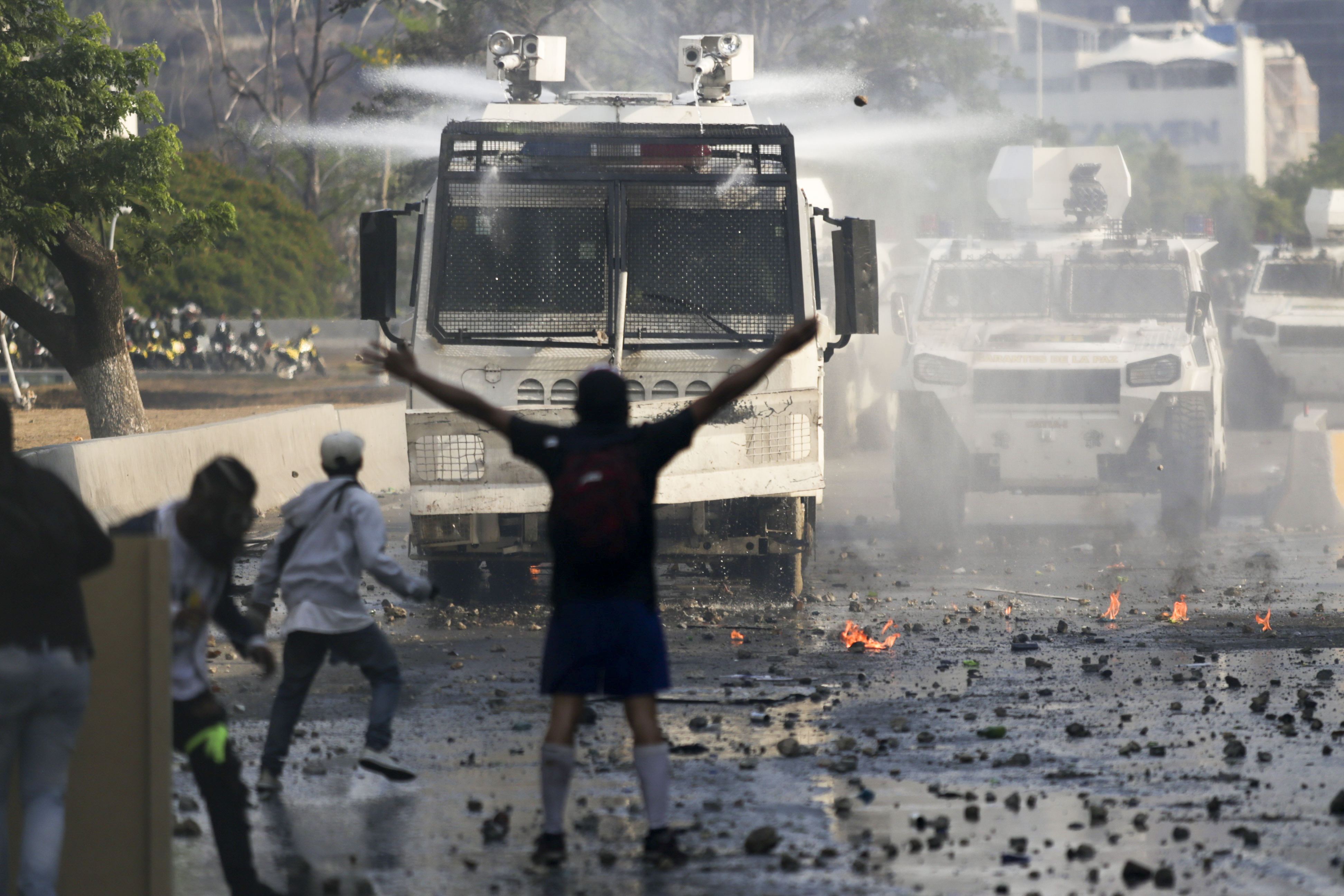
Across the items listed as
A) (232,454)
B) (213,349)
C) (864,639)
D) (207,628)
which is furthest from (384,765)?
(213,349)

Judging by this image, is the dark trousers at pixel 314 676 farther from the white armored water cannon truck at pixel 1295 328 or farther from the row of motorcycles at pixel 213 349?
the row of motorcycles at pixel 213 349

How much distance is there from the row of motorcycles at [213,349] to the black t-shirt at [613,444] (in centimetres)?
3369

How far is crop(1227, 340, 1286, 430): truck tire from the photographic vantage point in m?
25.6

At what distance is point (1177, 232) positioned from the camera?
1664cm

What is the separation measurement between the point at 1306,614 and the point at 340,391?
24527mm

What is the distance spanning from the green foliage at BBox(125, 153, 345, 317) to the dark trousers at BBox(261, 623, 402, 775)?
112ft

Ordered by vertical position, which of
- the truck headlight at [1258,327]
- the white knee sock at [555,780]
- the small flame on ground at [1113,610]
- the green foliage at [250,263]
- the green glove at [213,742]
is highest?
the green foliage at [250,263]

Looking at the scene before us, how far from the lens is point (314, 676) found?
6.57 metres

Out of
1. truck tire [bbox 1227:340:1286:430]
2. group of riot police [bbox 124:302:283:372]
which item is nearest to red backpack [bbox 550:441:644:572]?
truck tire [bbox 1227:340:1286:430]

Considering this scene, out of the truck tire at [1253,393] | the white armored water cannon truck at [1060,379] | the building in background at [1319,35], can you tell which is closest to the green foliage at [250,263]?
the truck tire at [1253,393]

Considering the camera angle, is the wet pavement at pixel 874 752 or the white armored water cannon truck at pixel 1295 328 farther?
the white armored water cannon truck at pixel 1295 328

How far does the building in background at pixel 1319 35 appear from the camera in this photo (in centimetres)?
13688

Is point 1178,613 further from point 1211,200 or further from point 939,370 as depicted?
point 1211,200

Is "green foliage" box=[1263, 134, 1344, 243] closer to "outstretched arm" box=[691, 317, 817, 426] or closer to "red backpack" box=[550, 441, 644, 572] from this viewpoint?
"outstretched arm" box=[691, 317, 817, 426]
